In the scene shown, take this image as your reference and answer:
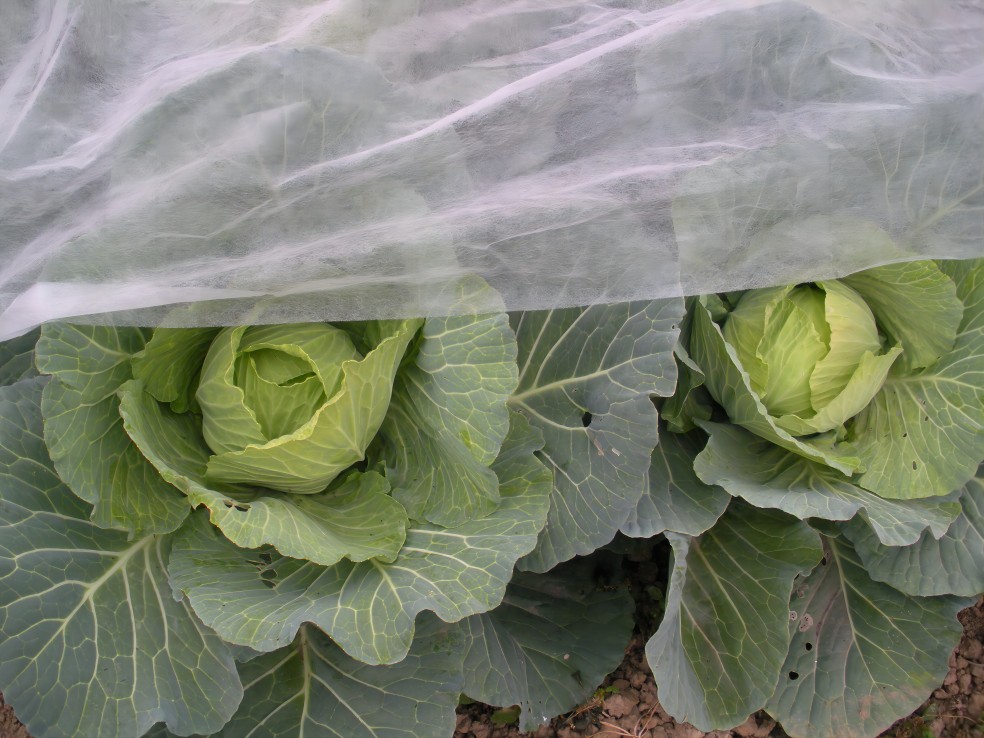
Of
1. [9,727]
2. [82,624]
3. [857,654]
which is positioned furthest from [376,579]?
[857,654]

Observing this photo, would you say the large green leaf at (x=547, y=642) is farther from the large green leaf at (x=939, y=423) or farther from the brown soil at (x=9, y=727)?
the brown soil at (x=9, y=727)

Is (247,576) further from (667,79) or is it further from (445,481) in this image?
(667,79)

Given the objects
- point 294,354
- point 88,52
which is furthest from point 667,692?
point 88,52

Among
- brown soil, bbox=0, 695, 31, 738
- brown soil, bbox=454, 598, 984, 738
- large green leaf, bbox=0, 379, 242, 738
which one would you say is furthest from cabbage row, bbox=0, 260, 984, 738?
brown soil, bbox=0, 695, 31, 738

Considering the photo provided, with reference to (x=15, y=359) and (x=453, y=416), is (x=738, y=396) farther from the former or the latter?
(x=15, y=359)

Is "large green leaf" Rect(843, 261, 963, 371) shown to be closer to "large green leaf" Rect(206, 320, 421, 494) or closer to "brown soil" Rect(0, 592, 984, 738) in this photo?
"brown soil" Rect(0, 592, 984, 738)

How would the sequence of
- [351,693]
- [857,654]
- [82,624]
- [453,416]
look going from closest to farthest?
[82,624] → [453,416] → [351,693] → [857,654]

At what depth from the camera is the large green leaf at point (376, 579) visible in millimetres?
1730

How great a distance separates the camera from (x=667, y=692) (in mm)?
2053

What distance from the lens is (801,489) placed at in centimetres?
217

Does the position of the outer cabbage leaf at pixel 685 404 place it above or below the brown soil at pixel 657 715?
above

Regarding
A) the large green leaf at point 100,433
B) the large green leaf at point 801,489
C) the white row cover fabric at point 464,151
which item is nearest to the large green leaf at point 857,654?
the large green leaf at point 801,489

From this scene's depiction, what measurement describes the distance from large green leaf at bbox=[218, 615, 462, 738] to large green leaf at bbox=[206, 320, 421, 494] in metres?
0.47

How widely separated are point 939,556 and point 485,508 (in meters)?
1.30
